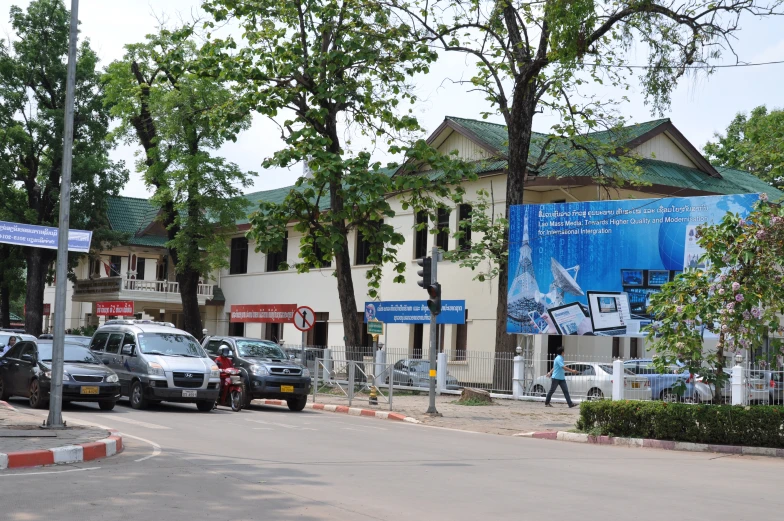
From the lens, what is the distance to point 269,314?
39000 mm

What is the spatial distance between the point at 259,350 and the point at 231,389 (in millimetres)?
1939

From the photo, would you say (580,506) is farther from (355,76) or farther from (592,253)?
(355,76)

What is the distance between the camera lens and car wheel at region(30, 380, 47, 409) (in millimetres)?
20234

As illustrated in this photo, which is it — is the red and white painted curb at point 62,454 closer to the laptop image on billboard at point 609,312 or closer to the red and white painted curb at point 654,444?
the red and white painted curb at point 654,444

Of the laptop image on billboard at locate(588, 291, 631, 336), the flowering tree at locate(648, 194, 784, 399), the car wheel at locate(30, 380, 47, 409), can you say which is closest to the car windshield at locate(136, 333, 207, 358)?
the car wheel at locate(30, 380, 47, 409)

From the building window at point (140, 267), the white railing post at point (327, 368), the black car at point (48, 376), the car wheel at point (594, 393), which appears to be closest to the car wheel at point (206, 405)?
the black car at point (48, 376)

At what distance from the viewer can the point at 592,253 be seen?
27.1m

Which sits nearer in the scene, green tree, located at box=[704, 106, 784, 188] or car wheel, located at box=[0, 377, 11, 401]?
car wheel, located at box=[0, 377, 11, 401]

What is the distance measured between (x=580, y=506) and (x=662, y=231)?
17.5 meters

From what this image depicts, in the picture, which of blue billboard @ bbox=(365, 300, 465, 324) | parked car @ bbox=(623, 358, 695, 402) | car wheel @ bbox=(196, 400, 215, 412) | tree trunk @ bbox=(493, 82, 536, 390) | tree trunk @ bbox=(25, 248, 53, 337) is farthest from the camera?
tree trunk @ bbox=(25, 248, 53, 337)

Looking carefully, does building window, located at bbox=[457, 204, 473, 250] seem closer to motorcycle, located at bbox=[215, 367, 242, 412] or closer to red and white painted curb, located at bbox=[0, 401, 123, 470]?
motorcycle, located at bbox=[215, 367, 242, 412]

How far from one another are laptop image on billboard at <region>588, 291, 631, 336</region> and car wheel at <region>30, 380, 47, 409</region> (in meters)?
15.0

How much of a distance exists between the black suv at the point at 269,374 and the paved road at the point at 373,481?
5.38m

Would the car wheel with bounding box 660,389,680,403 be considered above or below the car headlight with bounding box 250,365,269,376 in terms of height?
below
